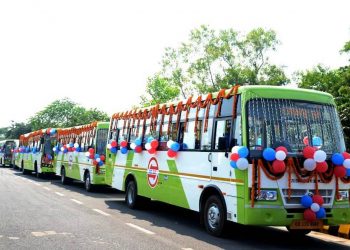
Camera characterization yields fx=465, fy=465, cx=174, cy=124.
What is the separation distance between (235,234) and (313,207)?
1.95 m

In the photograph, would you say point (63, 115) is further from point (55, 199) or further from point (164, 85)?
point (55, 199)

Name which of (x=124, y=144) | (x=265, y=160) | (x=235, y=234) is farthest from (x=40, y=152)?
(x=265, y=160)

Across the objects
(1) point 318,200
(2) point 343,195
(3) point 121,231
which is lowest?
(3) point 121,231

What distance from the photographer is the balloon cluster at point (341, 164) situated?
323 inches

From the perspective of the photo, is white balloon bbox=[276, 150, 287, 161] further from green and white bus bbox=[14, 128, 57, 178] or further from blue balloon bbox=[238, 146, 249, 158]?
green and white bus bbox=[14, 128, 57, 178]

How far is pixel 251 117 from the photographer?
8219 mm

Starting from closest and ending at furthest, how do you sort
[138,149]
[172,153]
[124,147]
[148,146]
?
[172,153], [148,146], [138,149], [124,147]

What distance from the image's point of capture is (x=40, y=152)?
86.8 feet

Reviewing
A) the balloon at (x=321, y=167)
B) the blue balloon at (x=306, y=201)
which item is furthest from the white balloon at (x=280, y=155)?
the blue balloon at (x=306, y=201)

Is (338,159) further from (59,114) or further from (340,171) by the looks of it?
(59,114)

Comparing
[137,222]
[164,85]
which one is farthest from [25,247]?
[164,85]

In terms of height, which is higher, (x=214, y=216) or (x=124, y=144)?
(x=124, y=144)

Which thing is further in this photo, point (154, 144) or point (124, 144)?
point (124, 144)

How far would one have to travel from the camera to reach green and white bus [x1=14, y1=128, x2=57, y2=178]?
25891 mm
